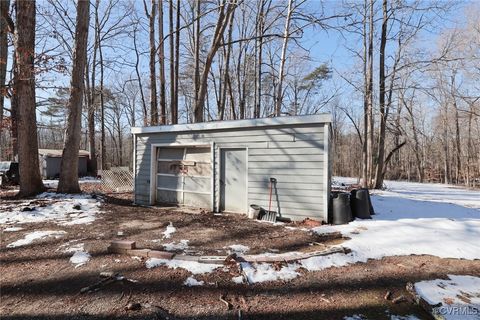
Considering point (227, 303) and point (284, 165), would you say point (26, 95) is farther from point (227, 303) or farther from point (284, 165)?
point (227, 303)

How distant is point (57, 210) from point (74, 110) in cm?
347

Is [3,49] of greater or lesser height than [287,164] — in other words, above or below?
above

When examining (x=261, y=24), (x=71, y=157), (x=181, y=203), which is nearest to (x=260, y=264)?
(x=181, y=203)

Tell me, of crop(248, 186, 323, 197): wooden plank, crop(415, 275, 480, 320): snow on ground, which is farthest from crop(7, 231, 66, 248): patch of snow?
crop(415, 275, 480, 320): snow on ground

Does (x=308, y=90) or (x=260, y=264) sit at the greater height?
(x=308, y=90)

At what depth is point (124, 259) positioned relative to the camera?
409 centimetres

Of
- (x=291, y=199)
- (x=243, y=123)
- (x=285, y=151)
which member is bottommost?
(x=291, y=199)

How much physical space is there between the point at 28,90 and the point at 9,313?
8.00 m

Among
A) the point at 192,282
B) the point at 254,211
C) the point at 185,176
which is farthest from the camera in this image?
the point at 185,176

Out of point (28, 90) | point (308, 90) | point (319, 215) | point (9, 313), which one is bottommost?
point (9, 313)

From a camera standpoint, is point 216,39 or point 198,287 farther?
point 216,39

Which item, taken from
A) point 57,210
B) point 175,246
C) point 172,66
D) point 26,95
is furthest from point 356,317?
point 172,66

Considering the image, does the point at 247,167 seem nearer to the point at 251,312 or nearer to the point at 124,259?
the point at 124,259

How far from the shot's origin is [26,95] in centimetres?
870
